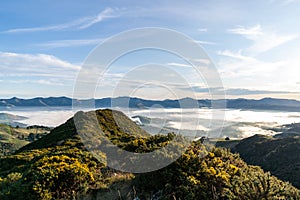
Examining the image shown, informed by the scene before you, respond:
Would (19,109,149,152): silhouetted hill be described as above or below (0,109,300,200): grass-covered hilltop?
below

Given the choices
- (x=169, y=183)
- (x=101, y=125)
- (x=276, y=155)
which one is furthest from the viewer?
(x=276, y=155)

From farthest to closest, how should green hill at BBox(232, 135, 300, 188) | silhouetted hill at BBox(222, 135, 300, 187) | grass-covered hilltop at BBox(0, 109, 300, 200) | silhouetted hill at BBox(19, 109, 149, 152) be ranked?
silhouetted hill at BBox(19, 109, 149, 152) → silhouetted hill at BBox(222, 135, 300, 187) → green hill at BBox(232, 135, 300, 188) → grass-covered hilltop at BBox(0, 109, 300, 200)

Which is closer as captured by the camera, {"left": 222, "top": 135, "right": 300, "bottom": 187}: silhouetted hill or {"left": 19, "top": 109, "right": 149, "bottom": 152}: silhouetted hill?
{"left": 222, "top": 135, "right": 300, "bottom": 187}: silhouetted hill

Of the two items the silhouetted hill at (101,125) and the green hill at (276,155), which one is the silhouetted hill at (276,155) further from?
the silhouetted hill at (101,125)

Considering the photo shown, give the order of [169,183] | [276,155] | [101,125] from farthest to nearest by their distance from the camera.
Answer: [276,155] < [101,125] < [169,183]

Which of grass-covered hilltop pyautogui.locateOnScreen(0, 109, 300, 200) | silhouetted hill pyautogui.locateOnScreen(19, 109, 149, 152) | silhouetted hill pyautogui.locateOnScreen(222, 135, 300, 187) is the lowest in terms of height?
silhouetted hill pyautogui.locateOnScreen(222, 135, 300, 187)

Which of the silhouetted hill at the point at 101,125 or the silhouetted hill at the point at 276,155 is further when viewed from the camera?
the silhouetted hill at the point at 101,125

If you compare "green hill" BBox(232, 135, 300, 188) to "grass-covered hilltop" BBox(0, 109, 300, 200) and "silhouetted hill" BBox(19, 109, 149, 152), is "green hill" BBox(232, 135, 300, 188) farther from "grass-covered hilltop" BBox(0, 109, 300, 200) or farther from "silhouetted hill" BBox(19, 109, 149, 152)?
"grass-covered hilltop" BBox(0, 109, 300, 200)

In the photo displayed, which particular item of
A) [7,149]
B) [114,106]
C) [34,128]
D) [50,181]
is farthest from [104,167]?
[34,128]

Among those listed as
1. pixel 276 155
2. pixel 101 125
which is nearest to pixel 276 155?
pixel 276 155

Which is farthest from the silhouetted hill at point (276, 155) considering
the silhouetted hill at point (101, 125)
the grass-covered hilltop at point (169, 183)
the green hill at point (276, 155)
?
the grass-covered hilltop at point (169, 183)

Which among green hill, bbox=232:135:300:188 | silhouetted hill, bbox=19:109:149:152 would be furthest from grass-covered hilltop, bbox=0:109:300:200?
silhouetted hill, bbox=19:109:149:152

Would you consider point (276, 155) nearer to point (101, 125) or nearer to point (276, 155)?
point (276, 155)

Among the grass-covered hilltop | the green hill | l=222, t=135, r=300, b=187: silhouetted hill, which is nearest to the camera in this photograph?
the grass-covered hilltop
